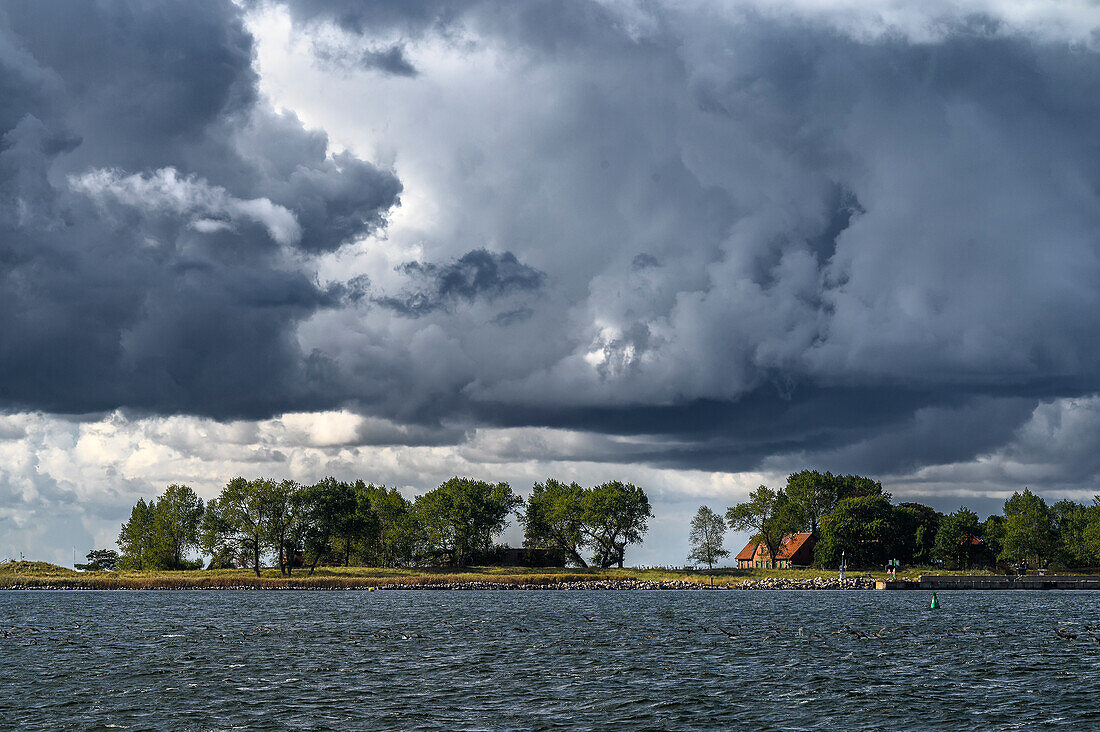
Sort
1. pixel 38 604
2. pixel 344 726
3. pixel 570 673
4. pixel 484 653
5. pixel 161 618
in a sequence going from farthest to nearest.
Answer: pixel 38 604 → pixel 161 618 → pixel 484 653 → pixel 570 673 → pixel 344 726

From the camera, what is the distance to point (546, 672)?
58.3 m

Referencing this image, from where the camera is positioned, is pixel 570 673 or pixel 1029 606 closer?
pixel 570 673

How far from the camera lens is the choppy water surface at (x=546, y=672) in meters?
43.8

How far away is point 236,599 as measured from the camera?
153500 mm

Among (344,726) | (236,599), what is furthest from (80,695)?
(236,599)

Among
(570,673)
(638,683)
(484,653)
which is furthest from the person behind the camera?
(484,653)

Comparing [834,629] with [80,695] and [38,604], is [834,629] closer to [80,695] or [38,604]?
[80,695]

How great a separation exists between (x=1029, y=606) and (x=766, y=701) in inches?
4100

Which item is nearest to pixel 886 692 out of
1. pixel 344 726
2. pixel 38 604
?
pixel 344 726

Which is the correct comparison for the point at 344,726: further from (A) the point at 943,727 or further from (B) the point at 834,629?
(B) the point at 834,629

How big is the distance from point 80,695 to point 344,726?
55.4ft

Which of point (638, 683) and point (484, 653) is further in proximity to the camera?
point (484, 653)

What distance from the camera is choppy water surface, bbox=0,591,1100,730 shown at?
1722 inches

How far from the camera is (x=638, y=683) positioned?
53.9 metres
